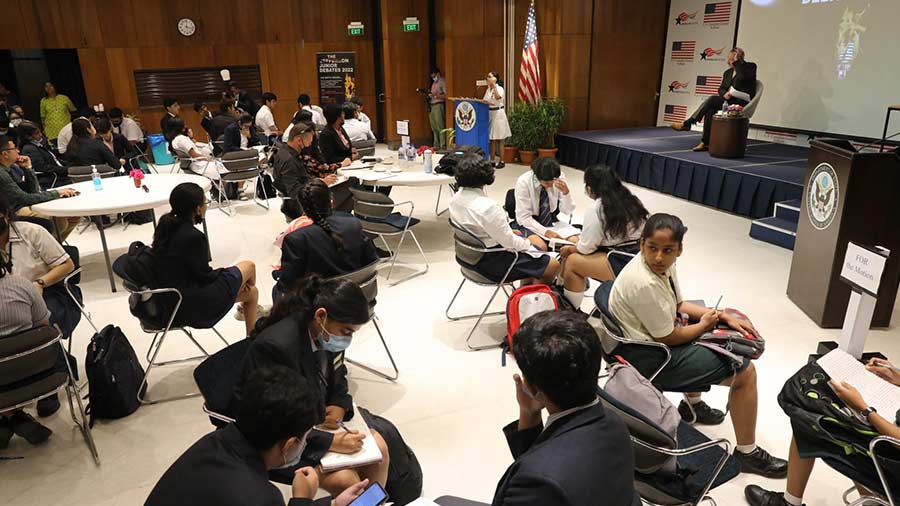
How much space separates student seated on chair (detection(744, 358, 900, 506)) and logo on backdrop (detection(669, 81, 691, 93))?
9704 millimetres

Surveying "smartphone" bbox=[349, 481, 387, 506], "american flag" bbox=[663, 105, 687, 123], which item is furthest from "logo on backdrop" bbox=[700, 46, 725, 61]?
"smartphone" bbox=[349, 481, 387, 506]

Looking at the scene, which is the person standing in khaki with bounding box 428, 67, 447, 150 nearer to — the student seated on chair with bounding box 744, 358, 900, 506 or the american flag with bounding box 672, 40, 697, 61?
the american flag with bounding box 672, 40, 697, 61

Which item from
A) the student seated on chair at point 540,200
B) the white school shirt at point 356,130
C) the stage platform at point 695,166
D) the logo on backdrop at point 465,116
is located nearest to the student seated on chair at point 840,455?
the student seated on chair at point 540,200

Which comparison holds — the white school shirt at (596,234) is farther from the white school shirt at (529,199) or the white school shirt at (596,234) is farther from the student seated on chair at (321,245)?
the student seated on chair at (321,245)

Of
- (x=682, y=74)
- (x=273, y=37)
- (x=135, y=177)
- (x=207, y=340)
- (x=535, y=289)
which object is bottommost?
(x=207, y=340)

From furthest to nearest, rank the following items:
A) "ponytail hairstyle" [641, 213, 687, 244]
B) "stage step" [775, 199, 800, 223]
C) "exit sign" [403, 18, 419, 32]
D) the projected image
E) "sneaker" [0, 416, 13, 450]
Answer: "exit sign" [403, 18, 419, 32] → the projected image → "stage step" [775, 199, 800, 223] → "sneaker" [0, 416, 13, 450] → "ponytail hairstyle" [641, 213, 687, 244]

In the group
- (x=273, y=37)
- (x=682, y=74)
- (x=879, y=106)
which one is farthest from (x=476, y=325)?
(x=273, y=37)

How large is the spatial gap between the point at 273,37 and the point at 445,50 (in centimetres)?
377

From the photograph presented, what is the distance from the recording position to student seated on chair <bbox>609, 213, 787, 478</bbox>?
2.54 m

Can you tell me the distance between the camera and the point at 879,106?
25.0ft

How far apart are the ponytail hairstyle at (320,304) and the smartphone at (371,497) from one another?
0.65 metres

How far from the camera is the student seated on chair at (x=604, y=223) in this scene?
3803mm

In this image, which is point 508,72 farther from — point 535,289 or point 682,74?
point 535,289

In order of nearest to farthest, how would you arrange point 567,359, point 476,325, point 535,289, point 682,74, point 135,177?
point 567,359 → point 535,289 → point 476,325 → point 135,177 → point 682,74
